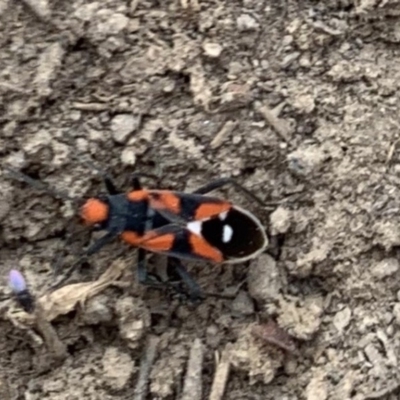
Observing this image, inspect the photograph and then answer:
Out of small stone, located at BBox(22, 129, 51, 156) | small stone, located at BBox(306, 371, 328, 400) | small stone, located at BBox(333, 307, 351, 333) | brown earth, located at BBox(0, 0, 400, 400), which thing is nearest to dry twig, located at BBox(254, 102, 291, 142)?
brown earth, located at BBox(0, 0, 400, 400)

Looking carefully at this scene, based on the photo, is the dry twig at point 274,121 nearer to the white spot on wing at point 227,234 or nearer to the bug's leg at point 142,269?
the white spot on wing at point 227,234

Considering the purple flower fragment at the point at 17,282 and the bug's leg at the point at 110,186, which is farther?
the bug's leg at the point at 110,186

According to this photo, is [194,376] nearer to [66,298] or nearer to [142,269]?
[142,269]

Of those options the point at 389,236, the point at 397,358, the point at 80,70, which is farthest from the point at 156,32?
the point at 397,358

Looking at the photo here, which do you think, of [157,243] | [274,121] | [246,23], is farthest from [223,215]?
[246,23]

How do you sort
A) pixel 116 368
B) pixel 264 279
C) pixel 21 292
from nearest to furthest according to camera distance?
pixel 21 292, pixel 116 368, pixel 264 279

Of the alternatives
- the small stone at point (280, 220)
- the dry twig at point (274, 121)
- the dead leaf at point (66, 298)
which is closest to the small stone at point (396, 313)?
the small stone at point (280, 220)
